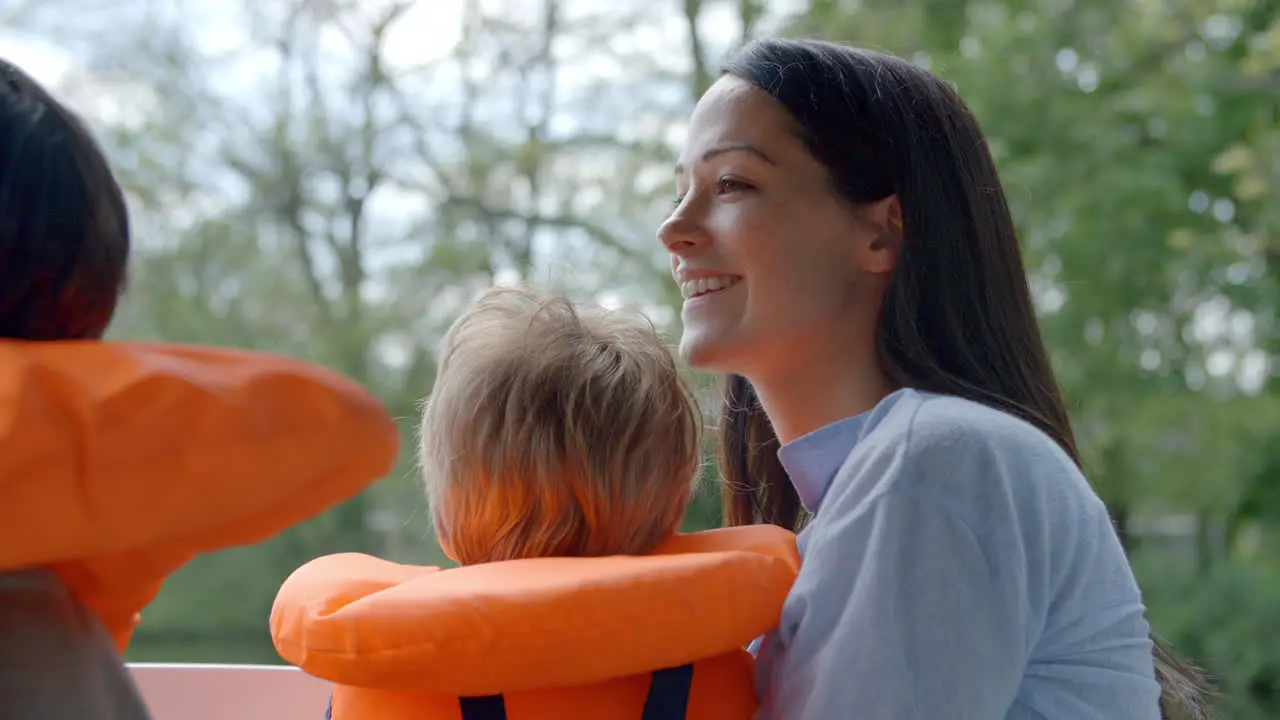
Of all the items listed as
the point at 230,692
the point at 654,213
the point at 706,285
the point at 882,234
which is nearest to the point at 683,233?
the point at 706,285

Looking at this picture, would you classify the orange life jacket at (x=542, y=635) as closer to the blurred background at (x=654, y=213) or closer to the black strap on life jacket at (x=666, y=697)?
the black strap on life jacket at (x=666, y=697)

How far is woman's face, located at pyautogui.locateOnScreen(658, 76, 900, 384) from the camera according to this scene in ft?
4.27

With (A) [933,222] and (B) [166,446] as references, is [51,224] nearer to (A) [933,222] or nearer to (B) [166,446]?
(B) [166,446]

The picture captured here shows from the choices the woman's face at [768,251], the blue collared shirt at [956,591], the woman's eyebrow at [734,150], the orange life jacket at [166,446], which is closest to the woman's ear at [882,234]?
the woman's face at [768,251]

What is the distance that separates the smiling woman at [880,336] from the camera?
3.41ft

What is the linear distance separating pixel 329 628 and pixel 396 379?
5498mm

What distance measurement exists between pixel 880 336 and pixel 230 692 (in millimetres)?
785

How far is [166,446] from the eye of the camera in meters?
0.69

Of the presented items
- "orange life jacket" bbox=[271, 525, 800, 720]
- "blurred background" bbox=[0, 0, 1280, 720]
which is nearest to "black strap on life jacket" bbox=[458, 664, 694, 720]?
"orange life jacket" bbox=[271, 525, 800, 720]

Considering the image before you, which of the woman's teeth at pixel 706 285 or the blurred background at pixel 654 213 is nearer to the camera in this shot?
the woman's teeth at pixel 706 285

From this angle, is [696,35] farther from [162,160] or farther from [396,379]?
[162,160]

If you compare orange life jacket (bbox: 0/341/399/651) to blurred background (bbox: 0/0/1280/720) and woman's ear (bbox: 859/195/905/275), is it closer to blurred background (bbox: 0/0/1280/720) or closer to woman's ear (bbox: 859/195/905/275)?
woman's ear (bbox: 859/195/905/275)

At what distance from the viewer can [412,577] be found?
3.65 feet

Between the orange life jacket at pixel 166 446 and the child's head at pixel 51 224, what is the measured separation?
0.07 meters
